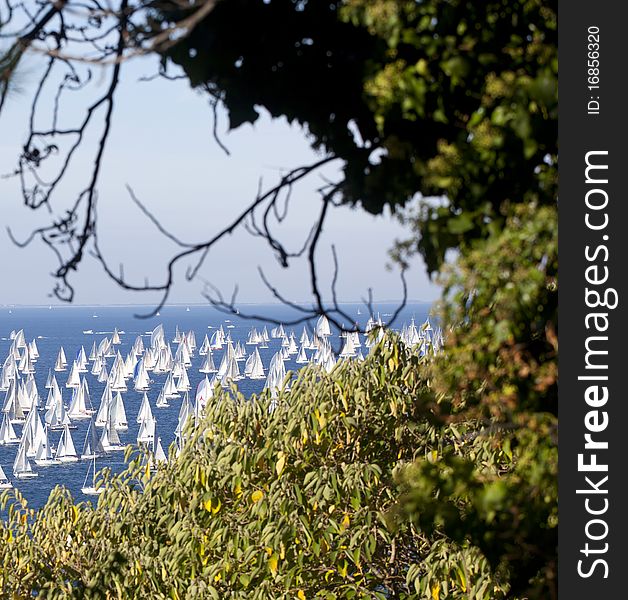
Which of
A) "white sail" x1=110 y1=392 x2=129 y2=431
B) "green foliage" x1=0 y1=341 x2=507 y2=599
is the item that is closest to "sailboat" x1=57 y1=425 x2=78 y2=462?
"white sail" x1=110 y1=392 x2=129 y2=431

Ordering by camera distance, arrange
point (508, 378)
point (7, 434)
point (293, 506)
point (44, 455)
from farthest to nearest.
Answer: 1. point (7, 434)
2. point (44, 455)
3. point (293, 506)
4. point (508, 378)

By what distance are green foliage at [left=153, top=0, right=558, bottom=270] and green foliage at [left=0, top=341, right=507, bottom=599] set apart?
17.4 ft

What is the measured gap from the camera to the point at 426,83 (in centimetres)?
287

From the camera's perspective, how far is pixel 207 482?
378 inches

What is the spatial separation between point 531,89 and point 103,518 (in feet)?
33.7

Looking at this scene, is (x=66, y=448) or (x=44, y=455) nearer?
(x=44, y=455)

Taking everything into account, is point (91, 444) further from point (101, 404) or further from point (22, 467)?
point (101, 404)

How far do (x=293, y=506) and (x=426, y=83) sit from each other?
6435 millimetres

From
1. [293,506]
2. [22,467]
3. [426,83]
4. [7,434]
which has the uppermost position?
[426,83]

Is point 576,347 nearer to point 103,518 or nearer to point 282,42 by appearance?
point 282,42

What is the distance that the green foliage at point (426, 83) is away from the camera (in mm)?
2764

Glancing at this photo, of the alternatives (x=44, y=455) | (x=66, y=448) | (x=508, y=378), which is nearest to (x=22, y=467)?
(x=44, y=455)

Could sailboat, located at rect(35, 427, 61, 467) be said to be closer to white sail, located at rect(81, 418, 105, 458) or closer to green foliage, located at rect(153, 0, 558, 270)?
white sail, located at rect(81, 418, 105, 458)

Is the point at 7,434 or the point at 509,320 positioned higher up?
the point at 509,320
